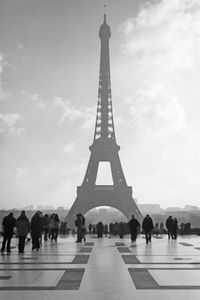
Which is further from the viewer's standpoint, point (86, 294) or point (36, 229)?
point (36, 229)

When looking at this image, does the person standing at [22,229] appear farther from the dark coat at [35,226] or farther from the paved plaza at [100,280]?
the paved plaza at [100,280]

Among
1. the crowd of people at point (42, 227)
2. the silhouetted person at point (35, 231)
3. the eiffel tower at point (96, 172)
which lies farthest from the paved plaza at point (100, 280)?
the eiffel tower at point (96, 172)

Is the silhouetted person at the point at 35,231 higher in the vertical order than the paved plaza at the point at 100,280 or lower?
higher

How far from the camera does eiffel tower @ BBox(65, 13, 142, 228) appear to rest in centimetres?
6919

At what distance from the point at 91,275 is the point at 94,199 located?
60.9 metres

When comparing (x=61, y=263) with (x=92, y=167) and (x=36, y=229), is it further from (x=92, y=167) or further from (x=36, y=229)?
(x=92, y=167)

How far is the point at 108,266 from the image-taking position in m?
11.4

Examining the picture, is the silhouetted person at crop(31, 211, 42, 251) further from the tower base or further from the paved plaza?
the tower base

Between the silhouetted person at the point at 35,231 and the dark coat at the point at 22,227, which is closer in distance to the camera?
the dark coat at the point at 22,227

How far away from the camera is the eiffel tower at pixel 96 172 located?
6919 centimetres

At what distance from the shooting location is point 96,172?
72188 millimetres

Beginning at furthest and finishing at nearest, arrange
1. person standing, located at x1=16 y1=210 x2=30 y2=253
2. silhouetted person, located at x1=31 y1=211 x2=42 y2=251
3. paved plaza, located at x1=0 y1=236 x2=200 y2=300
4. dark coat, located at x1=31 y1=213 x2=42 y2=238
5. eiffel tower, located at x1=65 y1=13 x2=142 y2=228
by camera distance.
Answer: eiffel tower, located at x1=65 y1=13 x2=142 y2=228, dark coat, located at x1=31 y1=213 x2=42 y2=238, silhouetted person, located at x1=31 y1=211 x2=42 y2=251, person standing, located at x1=16 y1=210 x2=30 y2=253, paved plaza, located at x1=0 y1=236 x2=200 y2=300

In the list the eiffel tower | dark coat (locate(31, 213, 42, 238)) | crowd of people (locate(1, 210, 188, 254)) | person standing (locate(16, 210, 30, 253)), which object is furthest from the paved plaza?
the eiffel tower

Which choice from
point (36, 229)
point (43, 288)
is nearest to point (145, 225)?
point (36, 229)
